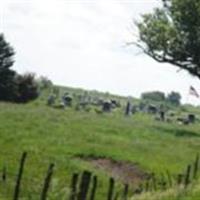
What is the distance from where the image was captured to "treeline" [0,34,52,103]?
75312mm

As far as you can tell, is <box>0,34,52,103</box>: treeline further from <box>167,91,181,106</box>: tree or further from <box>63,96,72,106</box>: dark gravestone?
<box>167,91,181,106</box>: tree

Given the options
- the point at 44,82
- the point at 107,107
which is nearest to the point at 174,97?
the point at 44,82

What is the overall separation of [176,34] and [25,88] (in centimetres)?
1611

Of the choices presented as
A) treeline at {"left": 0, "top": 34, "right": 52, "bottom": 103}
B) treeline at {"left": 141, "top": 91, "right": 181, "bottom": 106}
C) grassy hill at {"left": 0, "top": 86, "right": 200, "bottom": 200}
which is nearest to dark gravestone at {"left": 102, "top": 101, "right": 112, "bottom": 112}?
treeline at {"left": 0, "top": 34, "right": 52, "bottom": 103}

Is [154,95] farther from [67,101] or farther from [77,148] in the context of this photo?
[77,148]

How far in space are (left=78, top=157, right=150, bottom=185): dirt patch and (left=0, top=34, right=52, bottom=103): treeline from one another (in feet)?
129

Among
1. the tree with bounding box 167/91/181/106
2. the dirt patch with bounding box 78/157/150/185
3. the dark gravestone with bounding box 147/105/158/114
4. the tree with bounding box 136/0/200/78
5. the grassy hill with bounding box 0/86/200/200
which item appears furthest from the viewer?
the tree with bounding box 167/91/181/106

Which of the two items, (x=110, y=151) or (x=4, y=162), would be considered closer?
(x=4, y=162)

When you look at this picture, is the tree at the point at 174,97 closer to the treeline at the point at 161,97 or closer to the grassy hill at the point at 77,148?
the treeline at the point at 161,97

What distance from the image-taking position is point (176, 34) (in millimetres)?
68812

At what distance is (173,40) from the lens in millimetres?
68875

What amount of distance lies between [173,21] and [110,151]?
32.9 meters

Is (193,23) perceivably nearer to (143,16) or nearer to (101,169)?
(143,16)

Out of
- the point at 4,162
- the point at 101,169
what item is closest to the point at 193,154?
the point at 101,169
